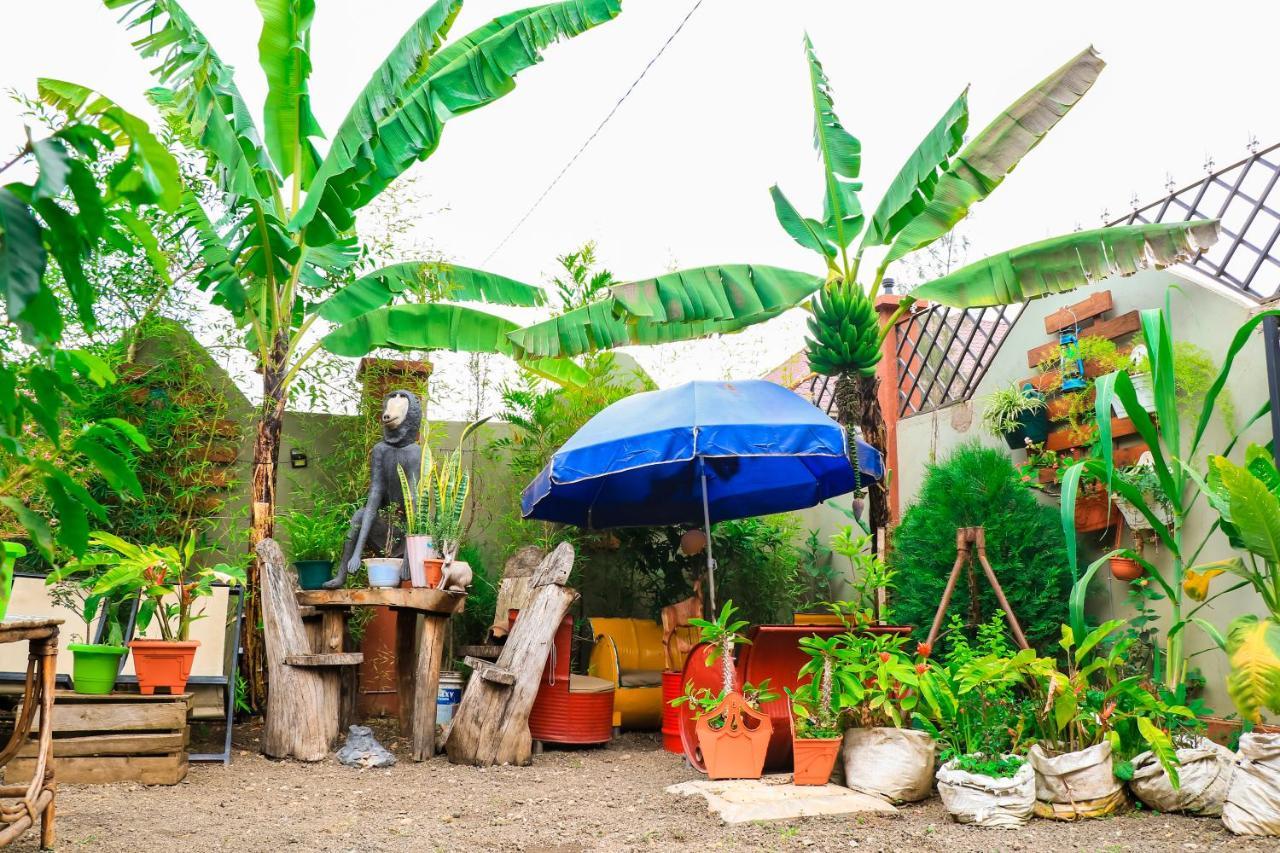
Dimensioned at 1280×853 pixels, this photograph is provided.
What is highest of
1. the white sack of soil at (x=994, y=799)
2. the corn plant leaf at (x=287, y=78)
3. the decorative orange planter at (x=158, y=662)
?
the corn plant leaf at (x=287, y=78)

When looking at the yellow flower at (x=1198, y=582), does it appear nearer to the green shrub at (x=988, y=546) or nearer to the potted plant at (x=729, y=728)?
the green shrub at (x=988, y=546)

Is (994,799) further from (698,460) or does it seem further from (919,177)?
(919,177)

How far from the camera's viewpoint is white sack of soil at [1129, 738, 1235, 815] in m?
3.18

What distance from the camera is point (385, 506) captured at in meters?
5.32

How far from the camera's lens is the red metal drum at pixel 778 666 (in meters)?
4.00

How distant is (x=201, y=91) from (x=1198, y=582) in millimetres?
4892

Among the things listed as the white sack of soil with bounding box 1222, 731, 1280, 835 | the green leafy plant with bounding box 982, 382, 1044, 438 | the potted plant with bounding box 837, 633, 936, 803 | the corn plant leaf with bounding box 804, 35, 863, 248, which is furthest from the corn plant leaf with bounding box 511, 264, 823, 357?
the white sack of soil with bounding box 1222, 731, 1280, 835

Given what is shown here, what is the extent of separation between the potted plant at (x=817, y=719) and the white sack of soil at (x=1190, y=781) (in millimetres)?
1024

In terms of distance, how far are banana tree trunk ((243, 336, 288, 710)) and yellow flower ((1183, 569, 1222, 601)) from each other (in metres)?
4.27

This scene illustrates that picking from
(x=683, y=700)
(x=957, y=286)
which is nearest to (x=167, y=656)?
(x=683, y=700)

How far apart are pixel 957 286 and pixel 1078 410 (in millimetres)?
866

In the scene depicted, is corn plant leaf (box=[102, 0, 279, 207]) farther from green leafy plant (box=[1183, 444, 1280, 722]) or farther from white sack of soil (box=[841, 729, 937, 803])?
green leafy plant (box=[1183, 444, 1280, 722])

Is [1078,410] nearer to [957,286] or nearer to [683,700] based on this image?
[957,286]

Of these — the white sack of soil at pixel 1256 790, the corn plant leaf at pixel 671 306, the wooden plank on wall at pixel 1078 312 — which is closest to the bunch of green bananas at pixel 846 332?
the corn plant leaf at pixel 671 306
